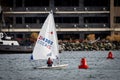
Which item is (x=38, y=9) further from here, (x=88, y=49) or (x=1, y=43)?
(x=1, y=43)

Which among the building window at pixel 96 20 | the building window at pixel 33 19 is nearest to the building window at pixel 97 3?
the building window at pixel 96 20

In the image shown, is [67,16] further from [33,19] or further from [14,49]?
[14,49]

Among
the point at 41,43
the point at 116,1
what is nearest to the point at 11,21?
the point at 116,1

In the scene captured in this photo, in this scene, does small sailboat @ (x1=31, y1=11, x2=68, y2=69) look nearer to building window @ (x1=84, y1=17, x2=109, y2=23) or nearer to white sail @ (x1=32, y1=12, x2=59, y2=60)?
white sail @ (x1=32, y1=12, x2=59, y2=60)

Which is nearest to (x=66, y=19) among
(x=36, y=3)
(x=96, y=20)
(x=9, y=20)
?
(x=96, y=20)

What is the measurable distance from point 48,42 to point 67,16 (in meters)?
67.4

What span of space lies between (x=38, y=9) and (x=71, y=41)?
10949mm

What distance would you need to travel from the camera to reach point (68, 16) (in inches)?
5285

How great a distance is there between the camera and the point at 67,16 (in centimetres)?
13412

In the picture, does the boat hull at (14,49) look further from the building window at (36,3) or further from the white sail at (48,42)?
the white sail at (48,42)

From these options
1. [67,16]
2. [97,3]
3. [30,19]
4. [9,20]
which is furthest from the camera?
[97,3]

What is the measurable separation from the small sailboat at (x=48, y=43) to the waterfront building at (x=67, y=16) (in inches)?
2519

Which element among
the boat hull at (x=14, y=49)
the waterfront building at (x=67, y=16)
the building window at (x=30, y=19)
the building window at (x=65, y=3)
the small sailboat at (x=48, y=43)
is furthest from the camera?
the building window at (x=65, y=3)

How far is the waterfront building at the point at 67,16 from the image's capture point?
434 feet
